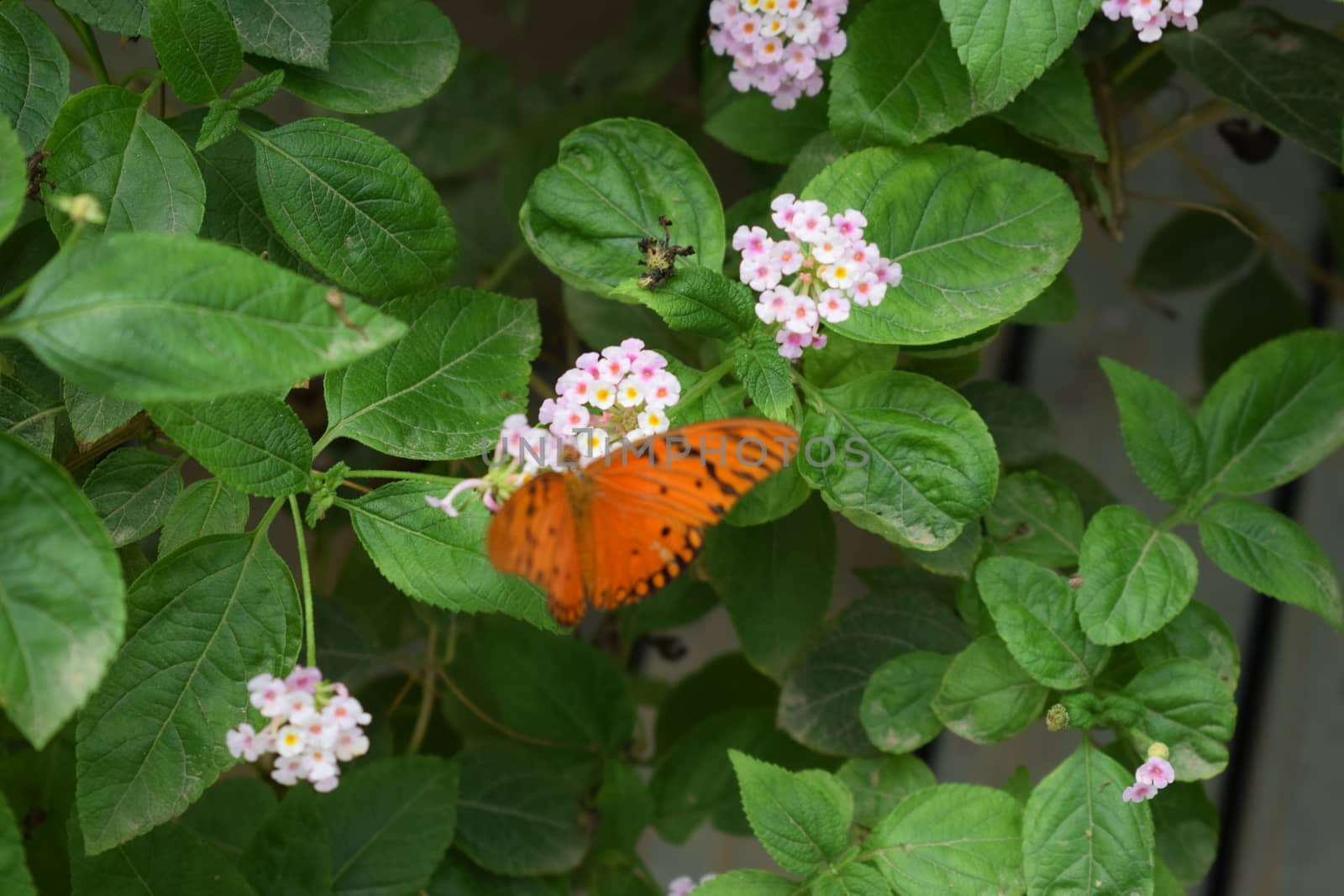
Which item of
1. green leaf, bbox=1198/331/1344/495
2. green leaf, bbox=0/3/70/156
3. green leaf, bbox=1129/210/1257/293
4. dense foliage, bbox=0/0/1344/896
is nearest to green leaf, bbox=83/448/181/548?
dense foliage, bbox=0/0/1344/896

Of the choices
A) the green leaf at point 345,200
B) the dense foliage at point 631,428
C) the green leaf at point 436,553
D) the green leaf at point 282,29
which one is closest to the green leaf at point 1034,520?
the dense foliage at point 631,428

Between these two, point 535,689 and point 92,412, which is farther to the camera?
point 535,689

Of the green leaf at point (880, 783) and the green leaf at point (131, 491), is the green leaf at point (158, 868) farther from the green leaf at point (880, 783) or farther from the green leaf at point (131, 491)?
the green leaf at point (880, 783)

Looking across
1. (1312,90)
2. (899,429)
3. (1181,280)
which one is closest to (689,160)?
(899,429)

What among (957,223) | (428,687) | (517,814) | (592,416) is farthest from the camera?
Result: (428,687)

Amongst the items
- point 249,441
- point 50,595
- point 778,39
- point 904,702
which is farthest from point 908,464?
point 50,595

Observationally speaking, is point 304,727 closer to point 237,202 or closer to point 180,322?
point 180,322
